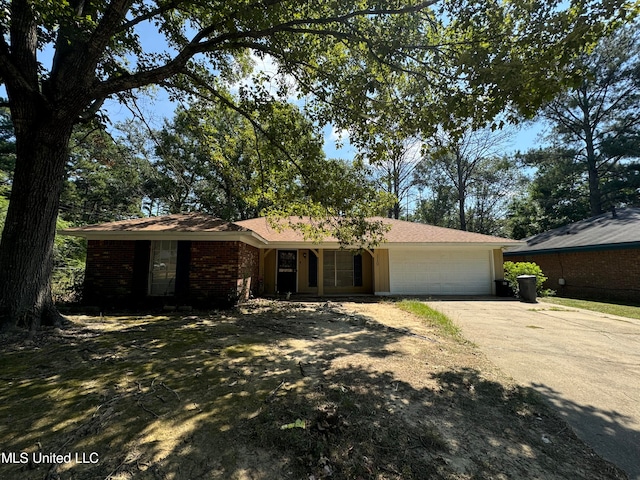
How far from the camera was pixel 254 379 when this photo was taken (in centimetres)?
347

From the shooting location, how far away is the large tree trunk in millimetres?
4941

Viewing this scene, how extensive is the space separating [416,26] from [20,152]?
7466mm

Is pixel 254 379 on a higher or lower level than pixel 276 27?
lower

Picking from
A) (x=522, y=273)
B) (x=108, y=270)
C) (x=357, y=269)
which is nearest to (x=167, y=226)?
(x=108, y=270)

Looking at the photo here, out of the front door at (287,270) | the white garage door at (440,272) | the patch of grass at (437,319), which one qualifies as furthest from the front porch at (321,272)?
the patch of grass at (437,319)

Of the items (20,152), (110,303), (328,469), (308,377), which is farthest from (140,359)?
(110,303)

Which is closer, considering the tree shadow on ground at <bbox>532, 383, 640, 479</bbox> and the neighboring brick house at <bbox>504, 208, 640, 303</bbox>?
the tree shadow on ground at <bbox>532, 383, 640, 479</bbox>

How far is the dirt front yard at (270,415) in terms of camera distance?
2.02 meters

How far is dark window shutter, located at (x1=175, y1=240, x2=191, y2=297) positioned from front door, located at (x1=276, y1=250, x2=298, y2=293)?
15.3 feet

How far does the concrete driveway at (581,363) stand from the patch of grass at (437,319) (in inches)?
9.2

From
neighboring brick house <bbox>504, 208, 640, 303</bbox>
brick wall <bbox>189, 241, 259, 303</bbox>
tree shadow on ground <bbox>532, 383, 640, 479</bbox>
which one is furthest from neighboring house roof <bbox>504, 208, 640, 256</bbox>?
brick wall <bbox>189, 241, 259, 303</bbox>

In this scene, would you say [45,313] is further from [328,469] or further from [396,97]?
[396,97]

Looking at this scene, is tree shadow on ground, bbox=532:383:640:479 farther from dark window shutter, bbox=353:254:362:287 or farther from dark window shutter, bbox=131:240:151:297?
dark window shutter, bbox=353:254:362:287

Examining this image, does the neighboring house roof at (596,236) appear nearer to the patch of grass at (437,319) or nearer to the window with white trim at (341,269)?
the patch of grass at (437,319)
